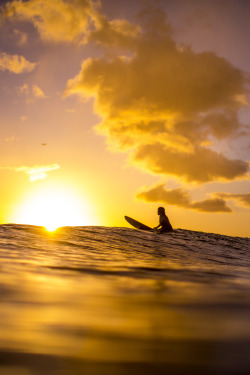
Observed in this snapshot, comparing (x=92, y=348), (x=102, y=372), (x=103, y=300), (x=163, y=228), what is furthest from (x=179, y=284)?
(x=163, y=228)

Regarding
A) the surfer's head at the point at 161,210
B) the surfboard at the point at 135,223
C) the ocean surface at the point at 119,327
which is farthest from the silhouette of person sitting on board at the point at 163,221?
the ocean surface at the point at 119,327

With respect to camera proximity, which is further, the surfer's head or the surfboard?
the surfboard

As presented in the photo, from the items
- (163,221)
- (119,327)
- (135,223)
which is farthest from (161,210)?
(119,327)

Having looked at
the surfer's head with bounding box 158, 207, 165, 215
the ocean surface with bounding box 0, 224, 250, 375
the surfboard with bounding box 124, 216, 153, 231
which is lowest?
the ocean surface with bounding box 0, 224, 250, 375

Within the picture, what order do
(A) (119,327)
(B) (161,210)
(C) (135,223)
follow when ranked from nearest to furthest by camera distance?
(A) (119,327) → (B) (161,210) → (C) (135,223)

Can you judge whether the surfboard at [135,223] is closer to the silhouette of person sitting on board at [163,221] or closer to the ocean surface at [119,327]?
the silhouette of person sitting on board at [163,221]

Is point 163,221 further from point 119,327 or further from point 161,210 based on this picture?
point 119,327

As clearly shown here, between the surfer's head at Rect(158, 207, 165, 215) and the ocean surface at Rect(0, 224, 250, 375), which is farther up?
the surfer's head at Rect(158, 207, 165, 215)

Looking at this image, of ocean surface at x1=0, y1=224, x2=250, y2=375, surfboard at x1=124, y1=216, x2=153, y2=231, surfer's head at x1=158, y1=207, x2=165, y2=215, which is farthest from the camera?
surfboard at x1=124, y1=216, x2=153, y2=231

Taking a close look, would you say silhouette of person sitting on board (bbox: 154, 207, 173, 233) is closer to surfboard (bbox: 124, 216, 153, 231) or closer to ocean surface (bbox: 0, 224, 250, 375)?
surfboard (bbox: 124, 216, 153, 231)

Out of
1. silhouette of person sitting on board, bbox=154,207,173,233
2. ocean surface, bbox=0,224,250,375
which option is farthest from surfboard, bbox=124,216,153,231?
ocean surface, bbox=0,224,250,375

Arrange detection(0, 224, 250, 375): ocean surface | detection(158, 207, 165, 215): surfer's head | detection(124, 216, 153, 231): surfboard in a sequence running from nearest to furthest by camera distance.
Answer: detection(0, 224, 250, 375): ocean surface → detection(158, 207, 165, 215): surfer's head → detection(124, 216, 153, 231): surfboard

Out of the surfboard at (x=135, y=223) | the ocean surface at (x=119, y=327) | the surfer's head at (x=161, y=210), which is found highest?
the surfer's head at (x=161, y=210)

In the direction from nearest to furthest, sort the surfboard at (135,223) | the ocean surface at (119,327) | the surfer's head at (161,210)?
the ocean surface at (119,327) → the surfer's head at (161,210) → the surfboard at (135,223)
